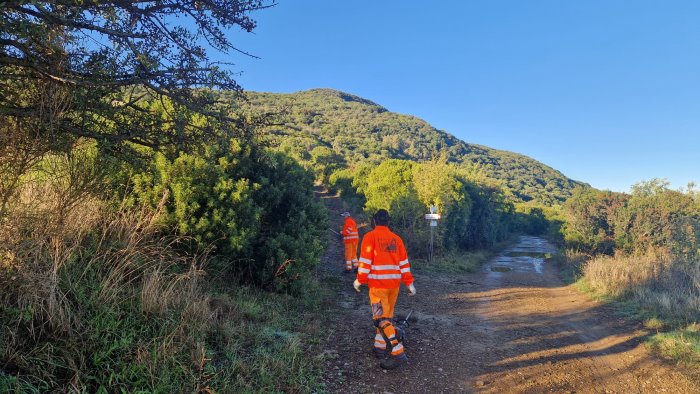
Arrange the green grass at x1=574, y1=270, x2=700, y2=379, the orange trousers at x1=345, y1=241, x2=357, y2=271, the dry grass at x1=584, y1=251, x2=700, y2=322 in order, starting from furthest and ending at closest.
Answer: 1. the orange trousers at x1=345, y1=241, x2=357, y2=271
2. the dry grass at x1=584, y1=251, x2=700, y2=322
3. the green grass at x1=574, y1=270, x2=700, y2=379

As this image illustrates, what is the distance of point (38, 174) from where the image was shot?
4.30 metres

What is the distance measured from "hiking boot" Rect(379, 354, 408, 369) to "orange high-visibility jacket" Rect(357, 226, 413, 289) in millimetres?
942

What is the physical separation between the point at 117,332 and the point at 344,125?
6724 centimetres

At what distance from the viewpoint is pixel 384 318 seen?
5.29m

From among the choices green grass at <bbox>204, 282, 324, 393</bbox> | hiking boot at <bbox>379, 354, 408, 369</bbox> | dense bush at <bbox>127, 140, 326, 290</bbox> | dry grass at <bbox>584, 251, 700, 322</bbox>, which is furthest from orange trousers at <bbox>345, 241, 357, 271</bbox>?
dry grass at <bbox>584, 251, 700, 322</bbox>

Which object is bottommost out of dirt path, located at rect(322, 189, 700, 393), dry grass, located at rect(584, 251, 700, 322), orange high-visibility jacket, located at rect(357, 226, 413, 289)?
dirt path, located at rect(322, 189, 700, 393)

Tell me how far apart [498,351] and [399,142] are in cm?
6181

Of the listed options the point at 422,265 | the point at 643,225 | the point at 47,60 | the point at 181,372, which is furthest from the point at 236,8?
the point at 643,225

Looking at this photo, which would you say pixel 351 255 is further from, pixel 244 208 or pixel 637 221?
pixel 637 221

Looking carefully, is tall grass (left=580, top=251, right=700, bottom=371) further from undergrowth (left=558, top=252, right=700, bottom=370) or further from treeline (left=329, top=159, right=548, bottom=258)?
treeline (left=329, top=159, right=548, bottom=258)

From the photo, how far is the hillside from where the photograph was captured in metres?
56.7

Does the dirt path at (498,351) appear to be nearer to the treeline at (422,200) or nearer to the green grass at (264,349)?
the green grass at (264,349)

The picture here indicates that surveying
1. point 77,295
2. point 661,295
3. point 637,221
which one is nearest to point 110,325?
point 77,295

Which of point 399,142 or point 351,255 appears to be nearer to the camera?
point 351,255
